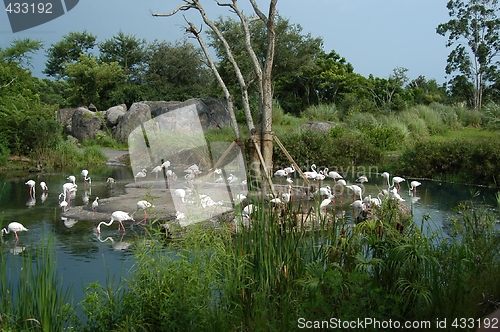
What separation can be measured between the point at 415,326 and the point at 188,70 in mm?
29237

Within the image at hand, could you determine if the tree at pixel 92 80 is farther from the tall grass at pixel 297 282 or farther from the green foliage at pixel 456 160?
the tall grass at pixel 297 282

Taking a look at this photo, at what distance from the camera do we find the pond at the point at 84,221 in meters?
5.38

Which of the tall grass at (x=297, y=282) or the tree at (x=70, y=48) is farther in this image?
the tree at (x=70, y=48)

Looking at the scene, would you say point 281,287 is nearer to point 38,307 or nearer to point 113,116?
point 38,307

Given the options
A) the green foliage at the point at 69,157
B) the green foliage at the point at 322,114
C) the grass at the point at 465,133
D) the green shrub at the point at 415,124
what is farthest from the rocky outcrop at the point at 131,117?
the grass at the point at 465,133

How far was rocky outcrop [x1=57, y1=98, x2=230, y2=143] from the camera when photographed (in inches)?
895

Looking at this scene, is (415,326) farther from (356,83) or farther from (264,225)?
(356,83)

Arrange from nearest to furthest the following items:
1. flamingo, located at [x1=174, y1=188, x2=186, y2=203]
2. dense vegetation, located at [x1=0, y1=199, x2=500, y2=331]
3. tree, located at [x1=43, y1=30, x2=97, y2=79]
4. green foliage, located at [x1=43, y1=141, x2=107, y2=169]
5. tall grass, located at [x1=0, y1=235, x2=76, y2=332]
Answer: dense vegetation, located at [x1=0, y1=199, x2=500, y2=331]
tall grass, located at [x1=0, y1=235, x2=76, y2=332]
flamingo, located at [x1=174, y1=188, x2=186, y2=203]
green foliage, located at [x1=43, y1=141, x2=107, y2=169]
tree, located at [x1=43, y1=30, x2=97, y2=79]

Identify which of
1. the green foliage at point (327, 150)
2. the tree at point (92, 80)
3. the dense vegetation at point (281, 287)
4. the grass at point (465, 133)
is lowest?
the grass at point (465, 133)

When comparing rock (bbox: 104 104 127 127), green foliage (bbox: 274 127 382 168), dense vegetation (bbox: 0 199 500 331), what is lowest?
green foliage (bbox: 274 127 382 168)

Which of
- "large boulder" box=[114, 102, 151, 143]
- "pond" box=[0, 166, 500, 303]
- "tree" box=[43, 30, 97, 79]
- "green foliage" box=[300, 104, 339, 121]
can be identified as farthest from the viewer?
"tree" box=[43, 30, 97, 79]

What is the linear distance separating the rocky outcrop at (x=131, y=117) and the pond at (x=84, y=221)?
7.97 metres

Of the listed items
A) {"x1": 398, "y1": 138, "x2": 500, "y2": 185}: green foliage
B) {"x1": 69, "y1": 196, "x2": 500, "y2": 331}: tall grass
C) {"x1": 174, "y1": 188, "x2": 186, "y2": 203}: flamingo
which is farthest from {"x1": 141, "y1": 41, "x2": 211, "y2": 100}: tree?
{"x1": 69, "y1": 196, "x2": 500, "y2": 331}: tall grass

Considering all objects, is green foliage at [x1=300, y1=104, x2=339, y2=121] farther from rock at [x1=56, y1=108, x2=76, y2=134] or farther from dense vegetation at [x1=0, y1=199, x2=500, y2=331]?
dense vegetation at [x1=0, y1=199, x2=500, y2=331]
